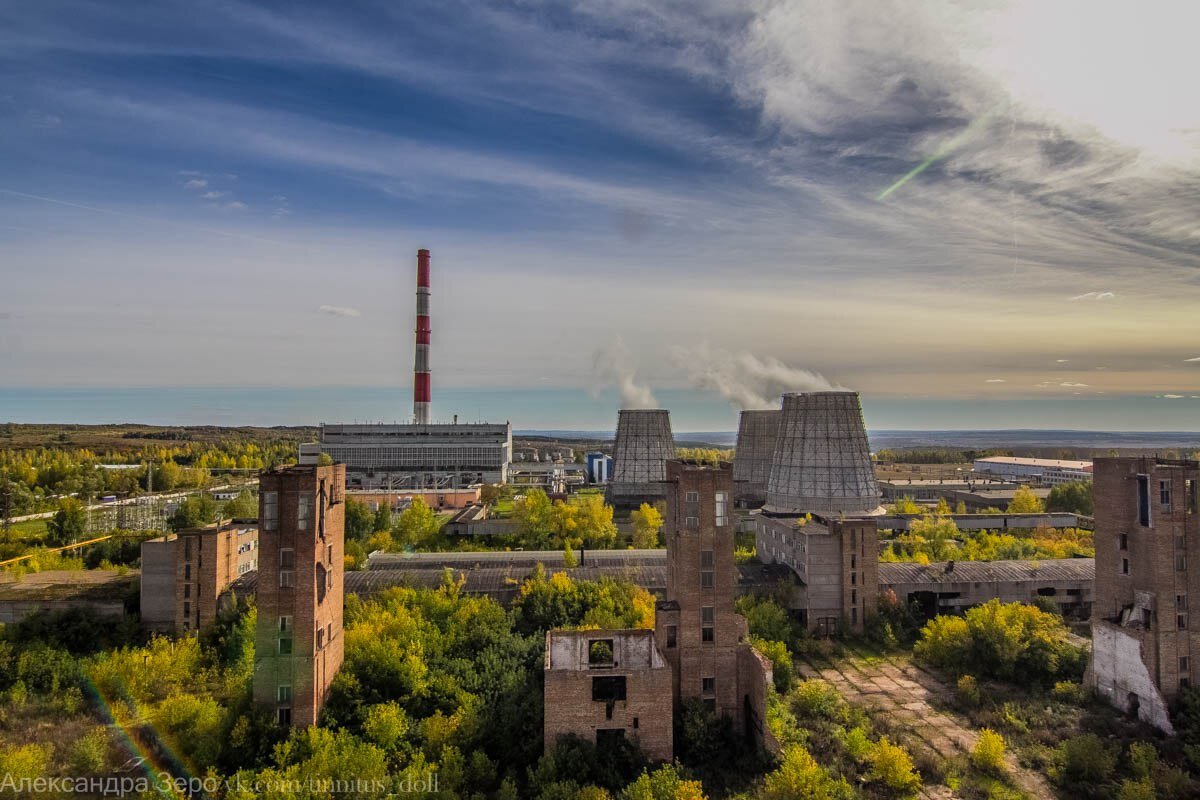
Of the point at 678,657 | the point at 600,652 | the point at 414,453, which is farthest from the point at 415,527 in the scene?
the point at 414,453

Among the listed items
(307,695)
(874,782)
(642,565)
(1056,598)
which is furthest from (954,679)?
(307,695)

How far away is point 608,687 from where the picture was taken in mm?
21828

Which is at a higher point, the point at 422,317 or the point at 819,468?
the point at 422,317

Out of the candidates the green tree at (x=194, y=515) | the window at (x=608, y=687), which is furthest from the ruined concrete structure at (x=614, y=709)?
the green tree at (x=194, y=515)

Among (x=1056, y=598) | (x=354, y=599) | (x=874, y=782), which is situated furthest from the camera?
(x=1056, y=598)

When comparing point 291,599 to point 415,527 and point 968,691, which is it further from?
point 415,527

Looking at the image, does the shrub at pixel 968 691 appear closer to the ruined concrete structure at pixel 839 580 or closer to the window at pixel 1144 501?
the ruined concrete structure at pixel 839 580

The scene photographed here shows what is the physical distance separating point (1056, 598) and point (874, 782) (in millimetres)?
22414

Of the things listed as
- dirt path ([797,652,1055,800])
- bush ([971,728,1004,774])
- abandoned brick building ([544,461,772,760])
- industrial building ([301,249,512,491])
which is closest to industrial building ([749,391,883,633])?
dirt path ([797,652,1055,800])

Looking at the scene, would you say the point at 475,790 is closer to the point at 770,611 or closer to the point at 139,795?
the point at 139,795

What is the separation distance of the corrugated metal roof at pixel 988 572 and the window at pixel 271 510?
2862 cm

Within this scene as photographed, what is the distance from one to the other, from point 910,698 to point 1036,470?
10353 cm

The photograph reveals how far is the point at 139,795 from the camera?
18078mm

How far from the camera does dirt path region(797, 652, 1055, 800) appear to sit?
66.6ft
